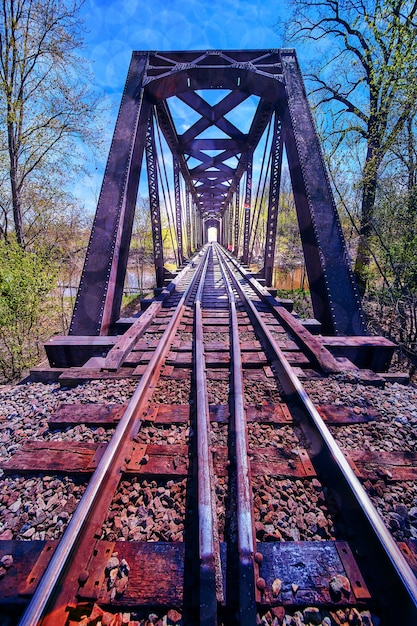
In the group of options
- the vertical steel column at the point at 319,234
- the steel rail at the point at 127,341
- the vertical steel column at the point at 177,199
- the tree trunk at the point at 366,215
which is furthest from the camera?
the vertical steel column at the point at 177,199

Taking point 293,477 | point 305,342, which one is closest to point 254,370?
point 305,342

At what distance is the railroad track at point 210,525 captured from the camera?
3.57 feet

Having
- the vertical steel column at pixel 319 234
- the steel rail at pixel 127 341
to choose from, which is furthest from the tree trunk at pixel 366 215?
the steel rail at pixel 127 341

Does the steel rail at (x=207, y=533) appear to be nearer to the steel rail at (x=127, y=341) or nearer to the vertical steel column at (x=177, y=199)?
the steel rail at (x=127, y=341)

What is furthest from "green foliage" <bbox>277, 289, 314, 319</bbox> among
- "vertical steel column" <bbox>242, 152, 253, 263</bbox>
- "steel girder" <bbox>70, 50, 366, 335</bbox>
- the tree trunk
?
"steel girder" <bbox>70, 50, 366, 335</bbox>

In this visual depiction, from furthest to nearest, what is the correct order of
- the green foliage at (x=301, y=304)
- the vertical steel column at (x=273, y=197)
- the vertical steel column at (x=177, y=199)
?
the vertical steel column at (x=177, y=199)
the green foliage at (x=301, y=304)
the vertical steel column at (x=273, y=197)

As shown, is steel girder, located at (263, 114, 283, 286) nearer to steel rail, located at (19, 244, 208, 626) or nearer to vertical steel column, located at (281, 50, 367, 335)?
vertical steel column, located at (281, 50, 367, 335)

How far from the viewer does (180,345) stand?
366cm

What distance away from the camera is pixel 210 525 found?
1282 mm

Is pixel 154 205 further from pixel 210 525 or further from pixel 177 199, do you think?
pixel 210 525

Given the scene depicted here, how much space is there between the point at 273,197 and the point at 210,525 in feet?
25.0

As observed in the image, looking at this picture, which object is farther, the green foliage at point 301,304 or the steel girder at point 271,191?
the green foliage at point 301,304

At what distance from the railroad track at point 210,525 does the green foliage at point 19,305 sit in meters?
5.09

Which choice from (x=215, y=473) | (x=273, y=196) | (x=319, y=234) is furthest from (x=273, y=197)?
(x=215, y=473)
